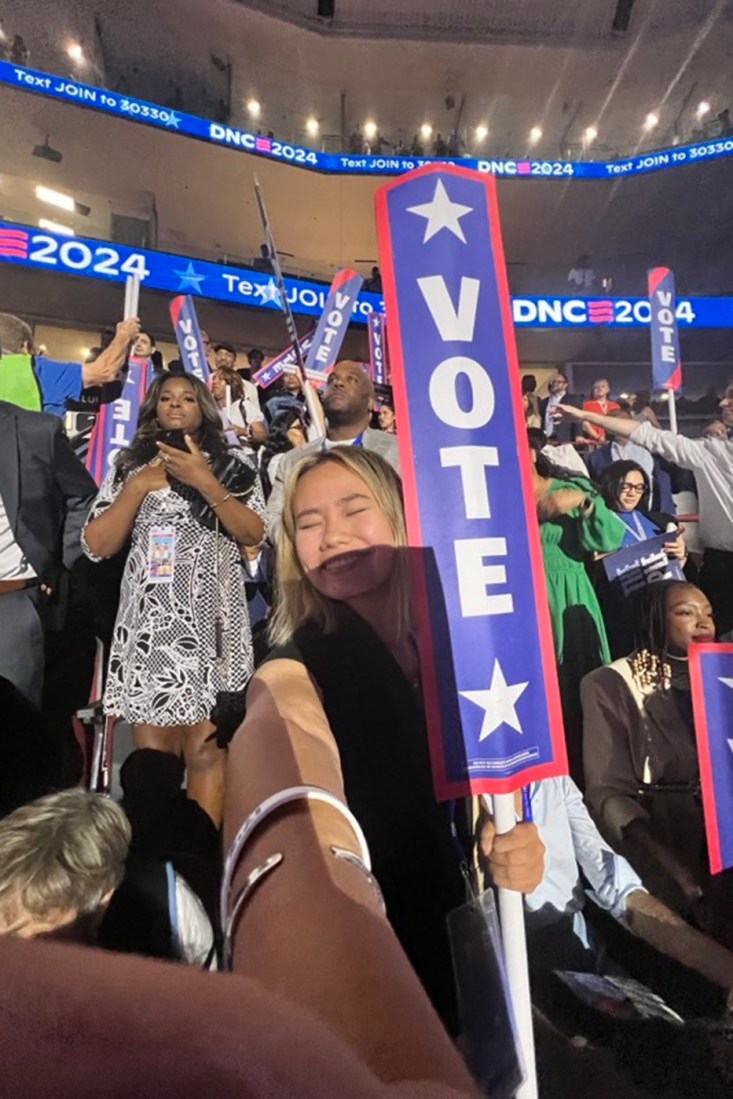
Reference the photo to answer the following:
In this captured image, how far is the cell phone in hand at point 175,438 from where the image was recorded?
4.98ft

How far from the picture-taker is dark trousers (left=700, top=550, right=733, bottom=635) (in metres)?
2.40

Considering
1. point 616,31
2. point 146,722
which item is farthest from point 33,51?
point 146,722

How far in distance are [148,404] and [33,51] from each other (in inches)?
298

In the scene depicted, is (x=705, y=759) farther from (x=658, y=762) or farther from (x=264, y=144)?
(x=264, y=144)

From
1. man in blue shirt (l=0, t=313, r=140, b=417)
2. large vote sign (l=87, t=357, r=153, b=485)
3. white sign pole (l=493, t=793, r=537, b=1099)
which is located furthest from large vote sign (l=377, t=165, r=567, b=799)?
large vote sign (l=87, t=357, r=153, b=485)

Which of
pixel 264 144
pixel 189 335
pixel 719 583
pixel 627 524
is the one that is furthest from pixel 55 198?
pixel 719 583

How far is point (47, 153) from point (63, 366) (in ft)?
24.5

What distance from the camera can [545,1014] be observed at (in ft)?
5.04

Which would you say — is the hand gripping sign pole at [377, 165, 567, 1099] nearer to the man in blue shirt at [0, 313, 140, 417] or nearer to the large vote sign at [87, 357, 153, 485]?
the man in blue shirt at [0, 313, 140, 417]

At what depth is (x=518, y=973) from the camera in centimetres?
90

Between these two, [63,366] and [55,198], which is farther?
[55,198]

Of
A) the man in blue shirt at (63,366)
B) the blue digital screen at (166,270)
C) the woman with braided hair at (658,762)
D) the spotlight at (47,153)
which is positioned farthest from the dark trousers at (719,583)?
the spotlight at (47,153)

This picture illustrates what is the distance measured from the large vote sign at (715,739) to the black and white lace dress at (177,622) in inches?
43.7

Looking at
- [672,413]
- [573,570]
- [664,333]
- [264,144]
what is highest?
[264,144]
